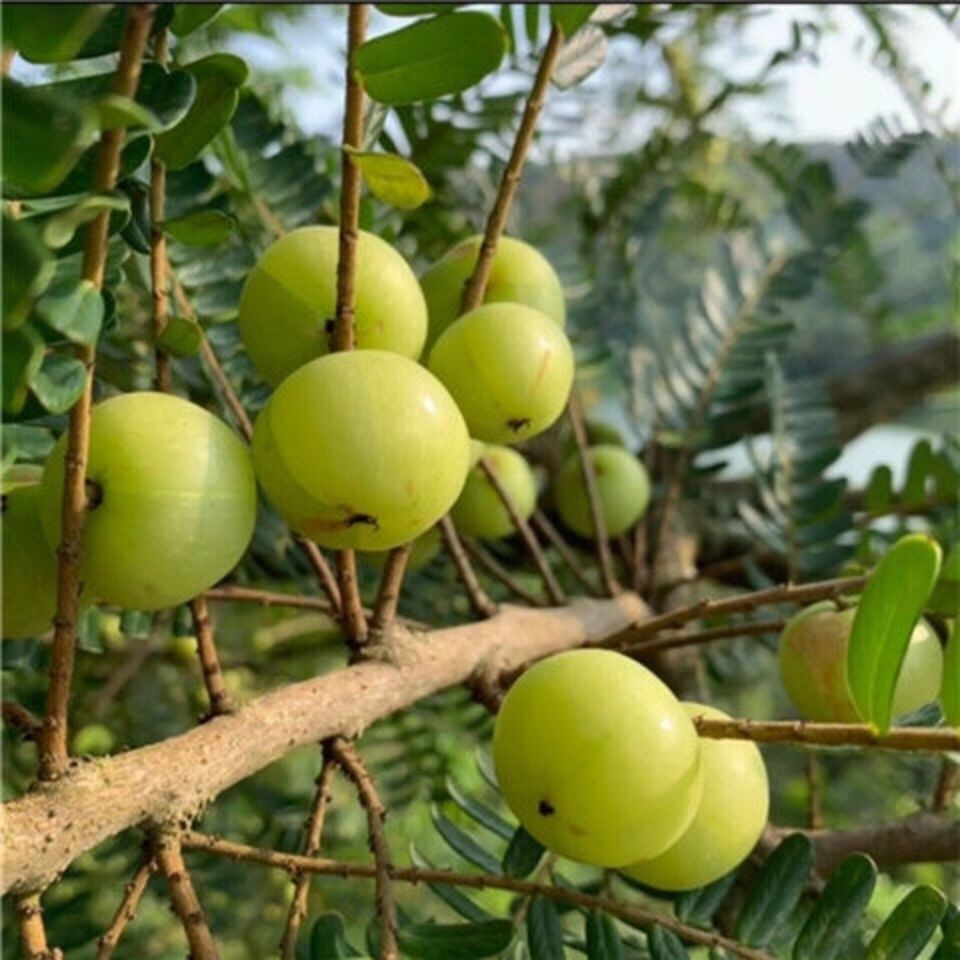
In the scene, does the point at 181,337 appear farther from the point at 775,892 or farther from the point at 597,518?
the point at 597,518

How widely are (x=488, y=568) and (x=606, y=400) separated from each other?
54 centimetres

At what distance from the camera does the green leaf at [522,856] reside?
2.22ft

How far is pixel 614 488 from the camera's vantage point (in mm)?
1191

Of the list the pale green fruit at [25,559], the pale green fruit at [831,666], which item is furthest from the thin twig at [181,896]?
the pale green fruit at [831,666]

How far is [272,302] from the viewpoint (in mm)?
605

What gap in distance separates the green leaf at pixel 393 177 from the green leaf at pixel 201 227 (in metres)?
0.07

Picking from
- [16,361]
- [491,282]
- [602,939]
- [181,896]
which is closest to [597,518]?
[491,282]

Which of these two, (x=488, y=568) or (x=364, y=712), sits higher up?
(x=364, y=712)

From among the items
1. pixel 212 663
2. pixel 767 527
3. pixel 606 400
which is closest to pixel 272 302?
pixel 212 663

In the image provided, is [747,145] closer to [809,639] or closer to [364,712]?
[809,639]

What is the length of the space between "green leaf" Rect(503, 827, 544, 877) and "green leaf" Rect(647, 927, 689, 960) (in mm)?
99

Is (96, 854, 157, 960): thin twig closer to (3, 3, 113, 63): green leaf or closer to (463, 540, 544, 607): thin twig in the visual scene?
(3, 3, 113, 63): green leaf

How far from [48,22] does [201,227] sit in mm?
178

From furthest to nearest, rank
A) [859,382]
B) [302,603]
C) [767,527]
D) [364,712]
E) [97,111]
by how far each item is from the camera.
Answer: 1. [859,382]
2. [767,527]
3. [302,603]
4. [364,712]
5. [97,111]
